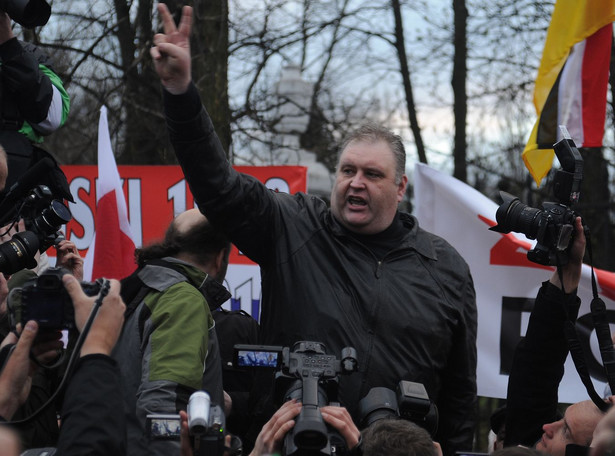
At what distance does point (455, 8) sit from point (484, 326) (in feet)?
23.9

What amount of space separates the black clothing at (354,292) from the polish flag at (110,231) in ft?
6.49

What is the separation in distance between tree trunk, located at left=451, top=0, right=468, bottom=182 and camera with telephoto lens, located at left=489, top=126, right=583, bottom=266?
27.0ft

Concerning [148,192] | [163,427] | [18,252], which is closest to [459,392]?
[163,427]

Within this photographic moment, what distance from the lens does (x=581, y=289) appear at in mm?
Result: 5172

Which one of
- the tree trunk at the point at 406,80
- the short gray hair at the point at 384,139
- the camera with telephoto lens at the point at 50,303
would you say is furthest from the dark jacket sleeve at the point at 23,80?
the tree trunk at the point at 406,80

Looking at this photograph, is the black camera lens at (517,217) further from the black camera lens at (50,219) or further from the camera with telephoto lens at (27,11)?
the camera with telephoto lens at (27,11)

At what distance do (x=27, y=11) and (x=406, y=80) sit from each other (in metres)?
9.34

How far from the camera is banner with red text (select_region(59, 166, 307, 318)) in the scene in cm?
600

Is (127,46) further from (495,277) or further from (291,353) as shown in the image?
(291,353)

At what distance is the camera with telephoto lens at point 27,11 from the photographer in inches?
152

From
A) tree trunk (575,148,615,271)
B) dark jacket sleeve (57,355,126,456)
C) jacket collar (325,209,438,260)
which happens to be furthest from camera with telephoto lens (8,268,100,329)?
tree trunk (575,148,615,271)

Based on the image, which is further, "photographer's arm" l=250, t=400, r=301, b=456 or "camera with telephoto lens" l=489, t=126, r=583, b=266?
"camera with telephoto lens" l=489, t=126, r=583, b=266

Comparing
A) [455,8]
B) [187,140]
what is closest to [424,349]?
[187,140]

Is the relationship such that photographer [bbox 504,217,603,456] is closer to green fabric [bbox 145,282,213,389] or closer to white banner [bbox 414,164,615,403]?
green fabric [bbox 145,282,213,389]
